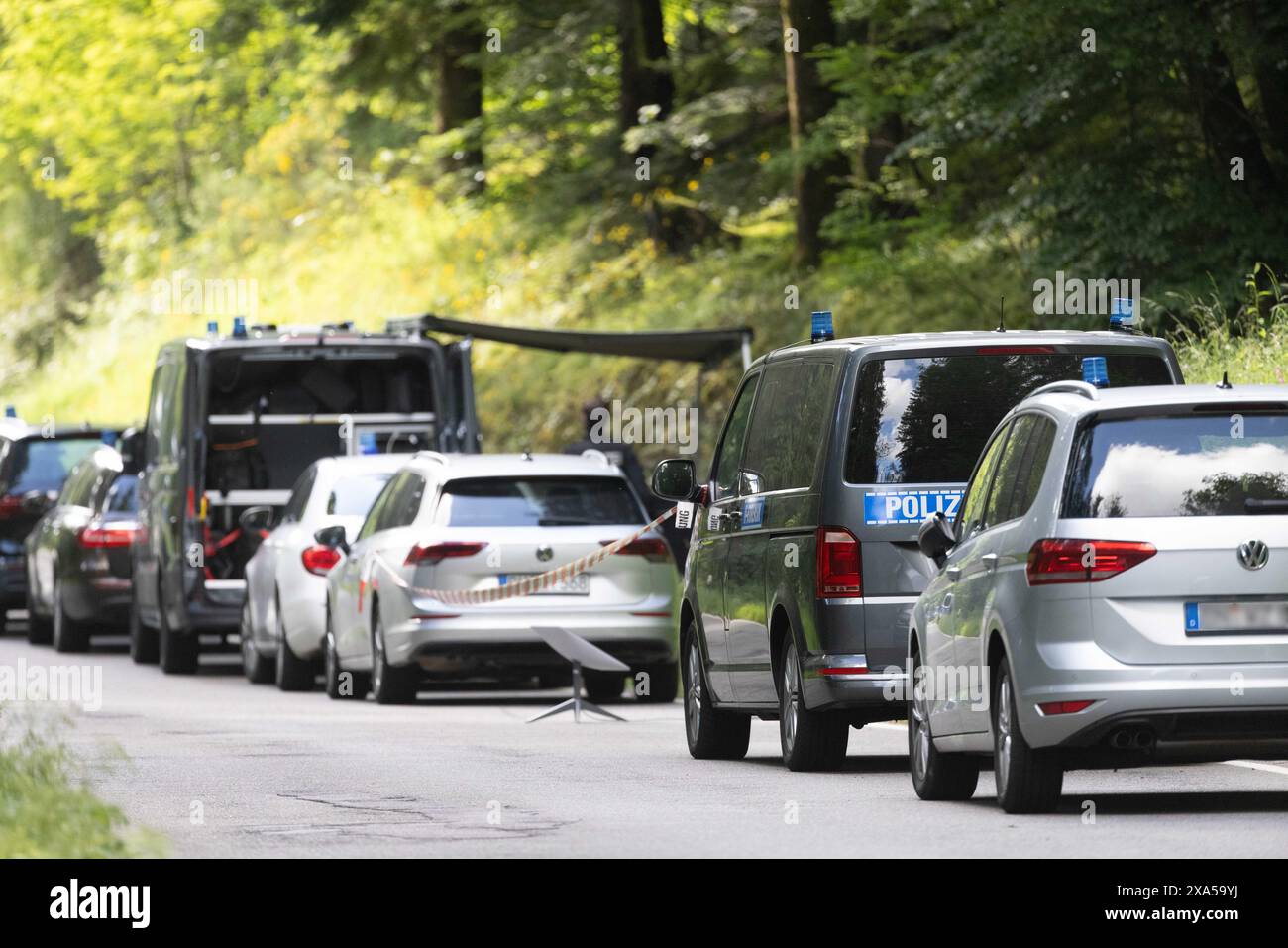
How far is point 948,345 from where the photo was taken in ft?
44.8

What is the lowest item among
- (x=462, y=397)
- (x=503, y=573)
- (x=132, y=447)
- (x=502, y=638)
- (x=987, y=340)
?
(x=502, y=638)

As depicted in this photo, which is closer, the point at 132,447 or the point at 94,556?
the point at 132,447

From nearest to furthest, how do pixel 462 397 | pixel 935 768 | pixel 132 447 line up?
pixel 935 768, pixel 462 397, pixel 132 447

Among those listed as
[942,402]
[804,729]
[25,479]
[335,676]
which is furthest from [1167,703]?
[25,479]

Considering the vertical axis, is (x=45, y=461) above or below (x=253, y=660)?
above

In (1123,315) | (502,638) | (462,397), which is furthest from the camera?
(462,397)

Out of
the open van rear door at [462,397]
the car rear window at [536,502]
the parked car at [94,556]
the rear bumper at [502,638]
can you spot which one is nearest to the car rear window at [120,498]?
the parked car at [94,556]

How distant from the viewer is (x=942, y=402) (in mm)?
13656

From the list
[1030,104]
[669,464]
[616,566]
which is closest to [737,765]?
[669,464]

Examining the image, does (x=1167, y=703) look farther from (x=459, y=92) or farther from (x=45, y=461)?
(x=459, y=92)

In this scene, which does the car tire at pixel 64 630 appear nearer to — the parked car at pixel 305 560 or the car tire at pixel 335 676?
the parked car at pixel 305 560

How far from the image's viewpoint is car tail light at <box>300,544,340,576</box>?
22172 millimetres

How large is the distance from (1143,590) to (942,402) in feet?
8.64

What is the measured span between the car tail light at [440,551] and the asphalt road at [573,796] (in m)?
1.07
